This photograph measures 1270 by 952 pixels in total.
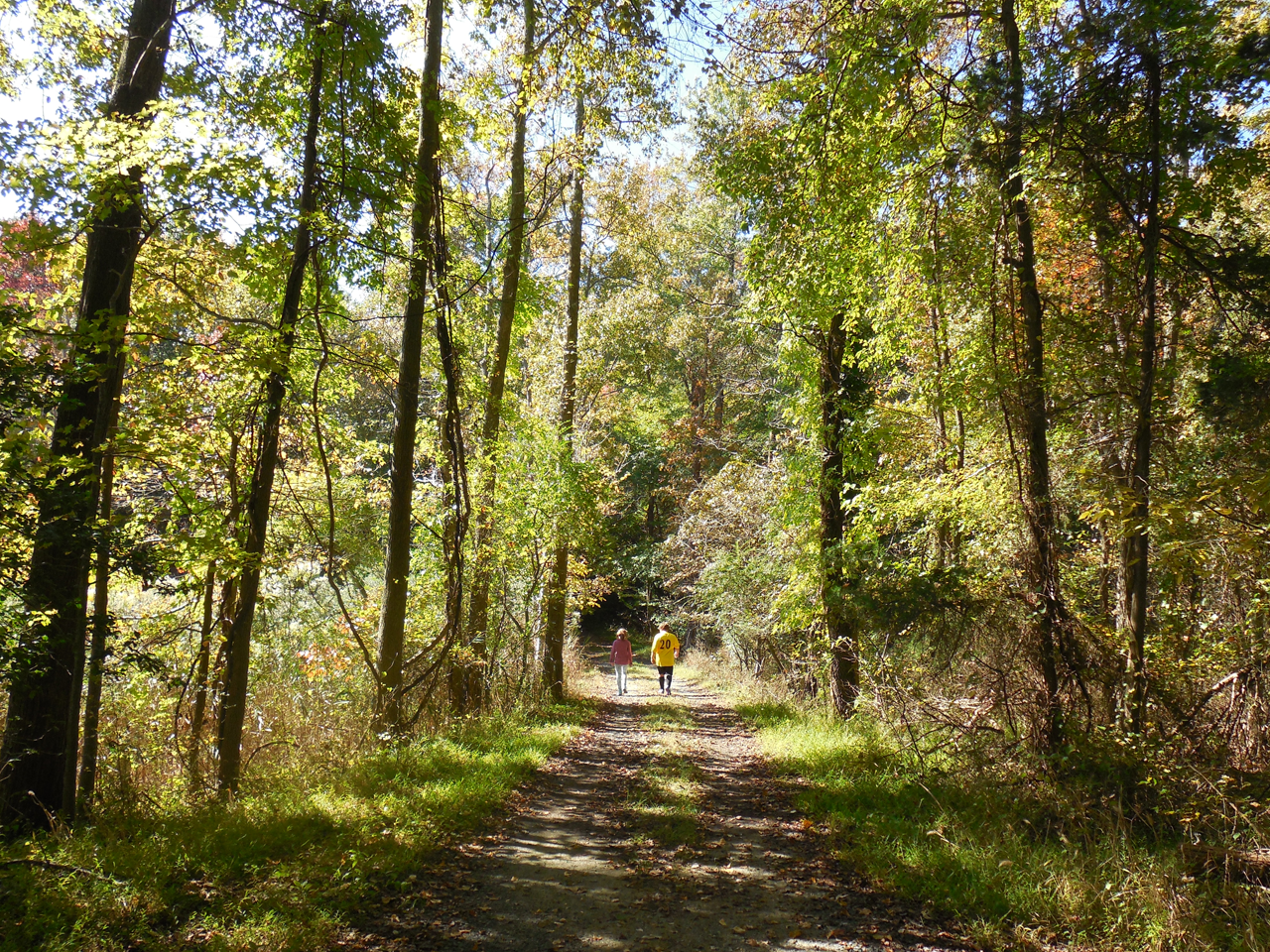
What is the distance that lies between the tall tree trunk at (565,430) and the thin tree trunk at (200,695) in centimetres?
629

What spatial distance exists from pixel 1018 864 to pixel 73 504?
6726 mm

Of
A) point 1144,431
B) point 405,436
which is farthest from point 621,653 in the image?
point 1144,431

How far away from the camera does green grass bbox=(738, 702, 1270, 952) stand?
4.14m

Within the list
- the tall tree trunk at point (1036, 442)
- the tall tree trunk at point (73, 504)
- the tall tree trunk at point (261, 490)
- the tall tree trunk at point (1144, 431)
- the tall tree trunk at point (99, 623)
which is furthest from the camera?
the tall tree trunk at point (261, 490)

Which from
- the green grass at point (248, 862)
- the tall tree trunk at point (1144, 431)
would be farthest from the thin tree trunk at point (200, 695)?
the tall tree trunk at point (1144, 431)

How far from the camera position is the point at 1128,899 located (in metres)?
4.36

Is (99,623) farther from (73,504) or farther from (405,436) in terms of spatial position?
(405,436)

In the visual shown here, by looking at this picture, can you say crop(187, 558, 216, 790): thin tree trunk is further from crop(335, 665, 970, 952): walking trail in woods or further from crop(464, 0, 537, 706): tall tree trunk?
crop(464, 0, 537, 706): tall tree trunk

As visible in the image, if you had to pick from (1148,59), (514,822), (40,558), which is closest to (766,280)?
(1148,59)

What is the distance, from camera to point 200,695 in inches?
326

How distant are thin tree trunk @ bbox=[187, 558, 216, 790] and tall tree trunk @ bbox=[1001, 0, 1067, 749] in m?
7.83

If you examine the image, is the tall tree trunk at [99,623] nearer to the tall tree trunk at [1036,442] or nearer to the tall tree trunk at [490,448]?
the tall tree trunk at [490,448]

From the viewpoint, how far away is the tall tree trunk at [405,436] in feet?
25.9

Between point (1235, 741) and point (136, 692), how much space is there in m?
10.0
